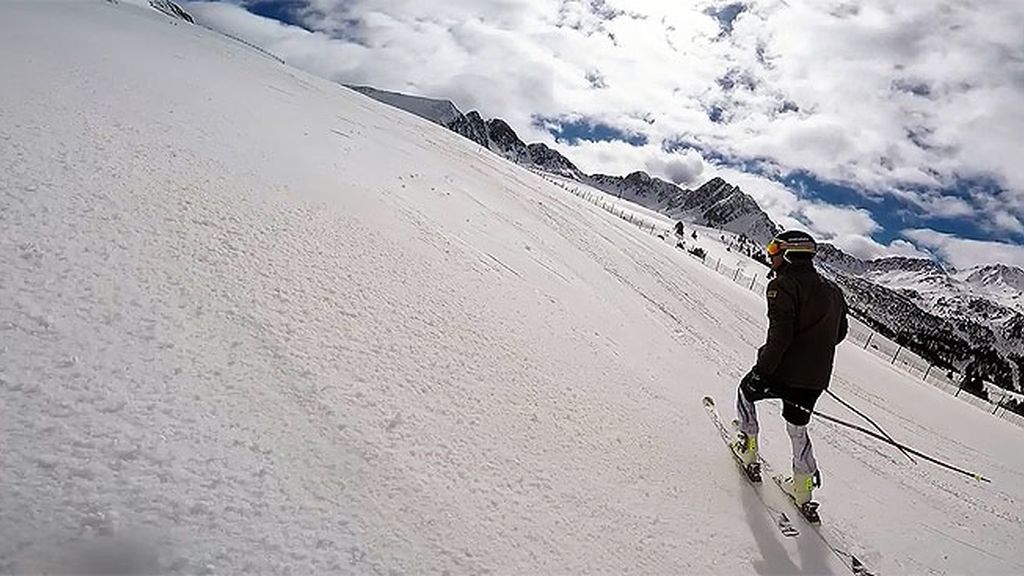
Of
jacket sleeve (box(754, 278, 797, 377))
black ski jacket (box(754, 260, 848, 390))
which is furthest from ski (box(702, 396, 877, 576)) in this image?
jacket sleeve (box(754, 278, 797, 377))

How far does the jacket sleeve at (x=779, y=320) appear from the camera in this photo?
4.96 metres

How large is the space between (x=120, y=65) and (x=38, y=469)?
1097 centimetres

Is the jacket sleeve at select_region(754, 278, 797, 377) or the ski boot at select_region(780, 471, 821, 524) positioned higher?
the jacket sleeve at select_region(754, 278, 797, 377)

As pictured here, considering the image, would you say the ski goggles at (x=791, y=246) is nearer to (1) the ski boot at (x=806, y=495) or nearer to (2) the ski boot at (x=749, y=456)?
(2) the ski boot at (x=749, y=456)

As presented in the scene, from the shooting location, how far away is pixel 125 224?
5.10 metres

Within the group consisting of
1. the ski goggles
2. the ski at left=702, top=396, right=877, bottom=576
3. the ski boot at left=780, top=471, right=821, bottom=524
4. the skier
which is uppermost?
the ski goggles

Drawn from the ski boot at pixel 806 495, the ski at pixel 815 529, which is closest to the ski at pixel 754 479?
the ski at pixel 815 529

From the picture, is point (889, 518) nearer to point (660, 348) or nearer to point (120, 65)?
point (660, 348)

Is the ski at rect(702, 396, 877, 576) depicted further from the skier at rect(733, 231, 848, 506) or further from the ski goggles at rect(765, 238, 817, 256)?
the ski goggles at rect(765, 238, 817, 256)

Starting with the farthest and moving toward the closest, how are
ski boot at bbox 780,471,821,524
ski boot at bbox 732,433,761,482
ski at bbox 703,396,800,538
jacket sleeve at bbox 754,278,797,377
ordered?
ski boot at bbox 732,433,761,482 < ski boot at bbox 780,471,821,524 < jacket sleeve at bbox 754,278,797,377 < ski at bbox 703,396,800,538

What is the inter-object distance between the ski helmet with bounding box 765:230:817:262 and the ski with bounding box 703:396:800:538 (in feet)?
6.62

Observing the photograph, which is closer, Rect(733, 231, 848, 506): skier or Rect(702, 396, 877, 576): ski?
Rect(702, 396, 877, 576): ski

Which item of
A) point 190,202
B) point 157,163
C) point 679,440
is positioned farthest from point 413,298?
→ point 157,163

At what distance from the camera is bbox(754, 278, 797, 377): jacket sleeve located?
16.3ft
